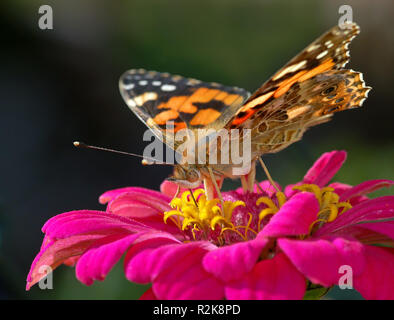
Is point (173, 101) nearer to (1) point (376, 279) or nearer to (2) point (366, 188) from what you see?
(2) point (366, 188)

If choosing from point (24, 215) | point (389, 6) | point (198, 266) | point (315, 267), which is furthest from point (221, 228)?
point (389, 6)

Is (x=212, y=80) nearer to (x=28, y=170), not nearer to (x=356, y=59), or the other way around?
(x=356, y=59)

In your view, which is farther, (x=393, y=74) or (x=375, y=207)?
(x=393, y=74)

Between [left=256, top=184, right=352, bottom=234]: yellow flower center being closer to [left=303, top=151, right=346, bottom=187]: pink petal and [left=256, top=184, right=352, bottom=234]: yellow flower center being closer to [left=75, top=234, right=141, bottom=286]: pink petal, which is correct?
[left=303, top=151, right=346, bottom=187]: pink petal

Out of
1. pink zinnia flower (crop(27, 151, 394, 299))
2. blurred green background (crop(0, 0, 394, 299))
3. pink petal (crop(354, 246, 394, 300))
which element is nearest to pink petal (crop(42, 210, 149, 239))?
pink zinnia flower (crop(27, 151, 394, 299))

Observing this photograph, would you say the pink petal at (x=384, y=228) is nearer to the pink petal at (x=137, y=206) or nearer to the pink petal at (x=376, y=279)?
the pink petal at (x=376, y=279)

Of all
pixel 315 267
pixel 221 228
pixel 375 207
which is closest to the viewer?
pixel 315 267
